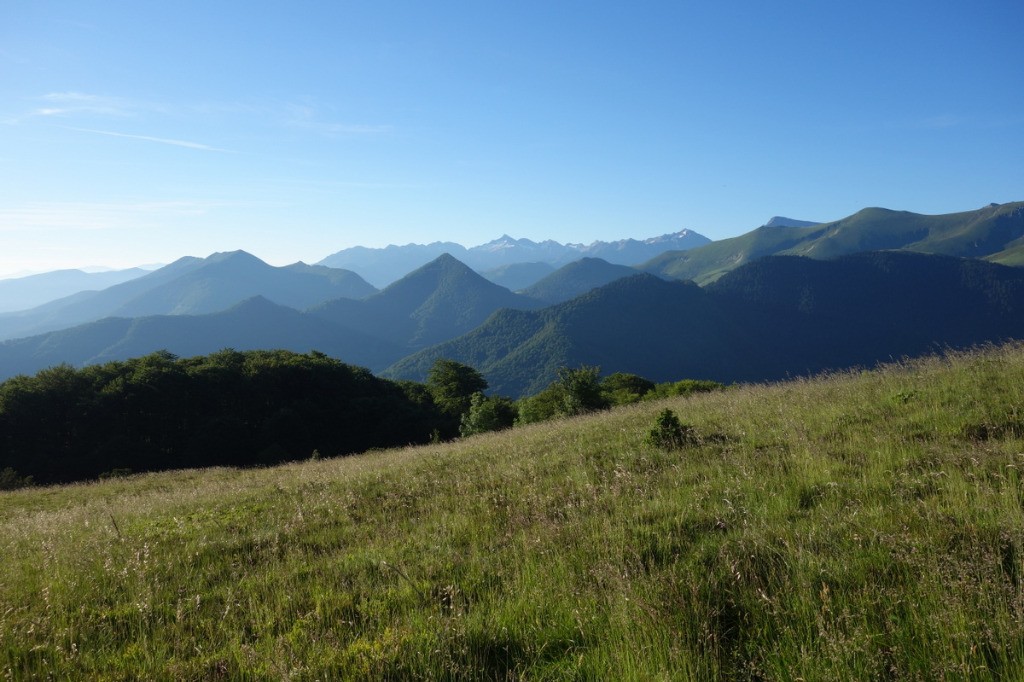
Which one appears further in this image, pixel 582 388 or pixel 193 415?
pixel 193 415

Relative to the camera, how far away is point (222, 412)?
1836 inches

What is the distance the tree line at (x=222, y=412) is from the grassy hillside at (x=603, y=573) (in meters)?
25.4

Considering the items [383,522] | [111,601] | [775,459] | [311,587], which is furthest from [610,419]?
[111,601]

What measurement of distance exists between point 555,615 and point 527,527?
158 centimetres

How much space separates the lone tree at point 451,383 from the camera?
61375 millimetres

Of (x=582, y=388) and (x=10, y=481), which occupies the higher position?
(x=582, y=388)

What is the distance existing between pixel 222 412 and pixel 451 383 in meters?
25.9

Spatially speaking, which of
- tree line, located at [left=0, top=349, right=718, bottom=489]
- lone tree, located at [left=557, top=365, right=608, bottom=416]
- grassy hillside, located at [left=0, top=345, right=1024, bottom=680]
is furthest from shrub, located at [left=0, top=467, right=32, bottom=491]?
lone tree, located at [left=557, top=365, right=608, bottom=416]

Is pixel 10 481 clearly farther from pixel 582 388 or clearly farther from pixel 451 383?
pixel 451 383

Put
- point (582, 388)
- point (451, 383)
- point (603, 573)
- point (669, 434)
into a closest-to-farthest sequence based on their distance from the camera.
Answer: point (603, 573) < point (669, 434) < point (582, 388) < point (451, 383)

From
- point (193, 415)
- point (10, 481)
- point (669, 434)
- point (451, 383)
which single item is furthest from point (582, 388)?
point (193, 415)

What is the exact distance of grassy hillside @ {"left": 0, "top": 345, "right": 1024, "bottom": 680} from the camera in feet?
8.91

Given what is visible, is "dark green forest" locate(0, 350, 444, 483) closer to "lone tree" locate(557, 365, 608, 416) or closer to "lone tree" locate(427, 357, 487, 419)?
"lone tree" locate(427, 357, 487, 419)

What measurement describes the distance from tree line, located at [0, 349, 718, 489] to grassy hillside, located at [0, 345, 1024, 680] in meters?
25.4
